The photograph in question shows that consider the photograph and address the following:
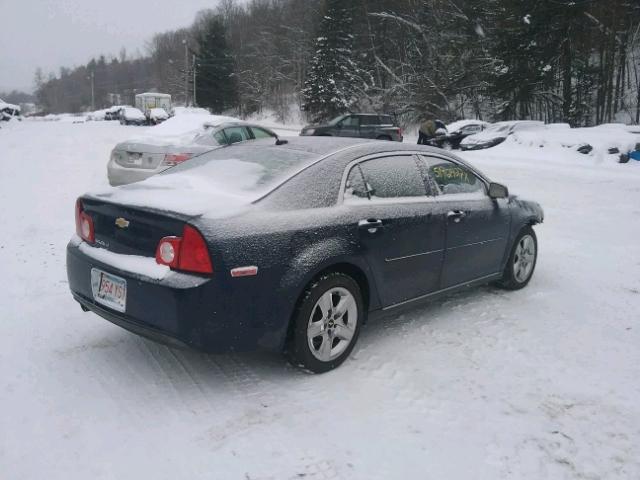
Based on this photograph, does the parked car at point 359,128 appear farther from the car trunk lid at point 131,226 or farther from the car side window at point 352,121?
the car trunk lid at point 131,226

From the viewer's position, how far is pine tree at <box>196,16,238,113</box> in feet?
194

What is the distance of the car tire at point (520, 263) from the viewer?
5355 millimetres

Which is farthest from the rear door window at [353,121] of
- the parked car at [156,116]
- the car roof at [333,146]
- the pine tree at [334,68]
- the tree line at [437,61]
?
the parked car at [156,116]

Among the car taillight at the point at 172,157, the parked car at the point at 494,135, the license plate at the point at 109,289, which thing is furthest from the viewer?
the parked car at the point at 494,135

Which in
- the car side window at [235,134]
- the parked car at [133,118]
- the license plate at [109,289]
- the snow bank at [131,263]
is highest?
the parked car at [133,118]

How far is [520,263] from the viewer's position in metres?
5.49

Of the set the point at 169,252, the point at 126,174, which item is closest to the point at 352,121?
the point at 126,174

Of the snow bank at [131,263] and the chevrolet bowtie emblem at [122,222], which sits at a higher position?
the chevrolet bowtie emblem at [122,222]

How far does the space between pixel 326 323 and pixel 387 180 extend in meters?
1.23

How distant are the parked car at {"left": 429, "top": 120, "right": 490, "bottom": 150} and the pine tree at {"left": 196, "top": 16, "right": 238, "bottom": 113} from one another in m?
40.5

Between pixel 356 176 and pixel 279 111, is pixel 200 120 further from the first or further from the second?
pixel 279 111

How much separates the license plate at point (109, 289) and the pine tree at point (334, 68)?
3956cm

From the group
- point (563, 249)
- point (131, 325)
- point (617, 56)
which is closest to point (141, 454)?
point (131, 325)

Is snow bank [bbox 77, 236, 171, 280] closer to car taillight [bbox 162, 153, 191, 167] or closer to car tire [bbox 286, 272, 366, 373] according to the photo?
car tire [bbox 286, 272, 366, 373]
